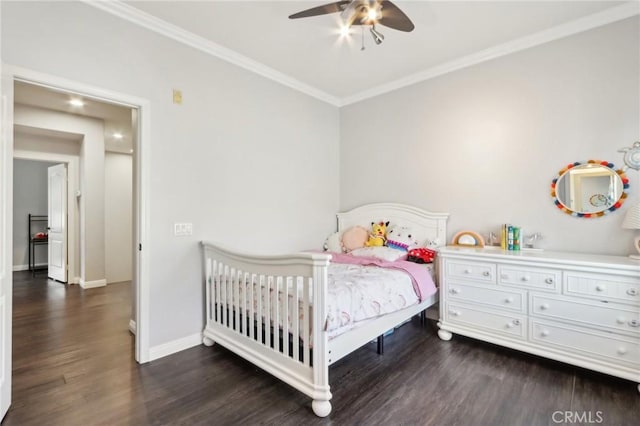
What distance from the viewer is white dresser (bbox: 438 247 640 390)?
2002mm

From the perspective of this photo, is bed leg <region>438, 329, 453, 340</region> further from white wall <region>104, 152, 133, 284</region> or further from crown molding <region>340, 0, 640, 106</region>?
white wall <region>104, 152, 133, 284</region>

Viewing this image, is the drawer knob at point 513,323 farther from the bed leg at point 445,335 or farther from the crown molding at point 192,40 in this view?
the crown molding at point 192,40

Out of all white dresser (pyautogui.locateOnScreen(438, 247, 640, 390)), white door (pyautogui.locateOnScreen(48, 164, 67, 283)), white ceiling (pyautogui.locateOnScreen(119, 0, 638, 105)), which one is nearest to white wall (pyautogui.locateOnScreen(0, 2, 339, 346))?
white ceiling (pyautogui.locateOnScreen(119, 0, 638, 105))

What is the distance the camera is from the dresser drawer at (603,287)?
6.49 ft

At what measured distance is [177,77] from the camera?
259 centimetres

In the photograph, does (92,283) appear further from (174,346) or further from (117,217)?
(174,346)

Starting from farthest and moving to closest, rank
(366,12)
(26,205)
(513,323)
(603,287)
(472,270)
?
(26,205) → (472,270) → (513,323) → (603,287) → (366,12)

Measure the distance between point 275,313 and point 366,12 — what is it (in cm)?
204

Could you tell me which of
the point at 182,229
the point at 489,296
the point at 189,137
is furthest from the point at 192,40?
the point at 489,296

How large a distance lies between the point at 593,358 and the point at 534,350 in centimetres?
34

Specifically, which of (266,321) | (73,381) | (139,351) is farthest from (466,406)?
(73,381)

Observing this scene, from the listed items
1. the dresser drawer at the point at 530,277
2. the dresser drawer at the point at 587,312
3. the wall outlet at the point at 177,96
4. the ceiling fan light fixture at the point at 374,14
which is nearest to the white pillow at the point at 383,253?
the dresser drawer at the point at 530,277

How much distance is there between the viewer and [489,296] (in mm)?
2551

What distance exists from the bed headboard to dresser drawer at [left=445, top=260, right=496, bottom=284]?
0.53m
